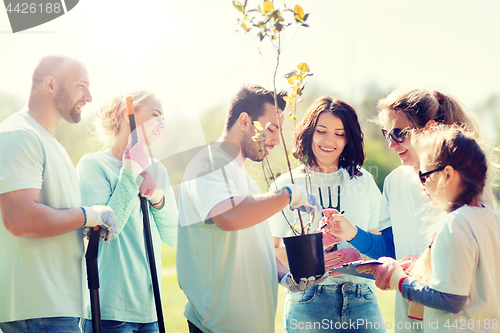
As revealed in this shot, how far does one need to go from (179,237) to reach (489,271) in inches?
50.6

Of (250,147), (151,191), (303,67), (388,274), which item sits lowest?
(388,274)

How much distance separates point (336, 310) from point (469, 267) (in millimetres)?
804

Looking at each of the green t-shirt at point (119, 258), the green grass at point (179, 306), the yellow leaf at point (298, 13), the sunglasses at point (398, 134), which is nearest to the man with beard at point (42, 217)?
the green t-shirt at point (119, 258)

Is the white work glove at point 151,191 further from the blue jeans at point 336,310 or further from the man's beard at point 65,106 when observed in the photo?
the blue jeans at point 336,310

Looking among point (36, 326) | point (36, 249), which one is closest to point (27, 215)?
point (36, 249)

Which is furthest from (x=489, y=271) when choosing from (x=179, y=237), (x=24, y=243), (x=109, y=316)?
(x=24, y=243)

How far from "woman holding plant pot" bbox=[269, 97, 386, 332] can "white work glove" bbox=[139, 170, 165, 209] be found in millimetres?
665

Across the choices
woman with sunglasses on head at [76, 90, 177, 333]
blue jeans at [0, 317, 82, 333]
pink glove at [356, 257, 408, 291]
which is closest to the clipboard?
pink glove at [356, 257, 408, 291]

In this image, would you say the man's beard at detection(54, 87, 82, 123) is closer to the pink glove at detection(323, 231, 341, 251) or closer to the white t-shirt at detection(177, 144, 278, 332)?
the white t-shirt at detection(177, 144, 278, 332)

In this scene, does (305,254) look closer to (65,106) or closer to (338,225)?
(338,225)

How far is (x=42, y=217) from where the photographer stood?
1512 millimetres

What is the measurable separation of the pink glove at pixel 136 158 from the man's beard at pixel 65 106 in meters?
0.35

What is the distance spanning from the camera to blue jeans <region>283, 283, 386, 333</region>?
1985 mm

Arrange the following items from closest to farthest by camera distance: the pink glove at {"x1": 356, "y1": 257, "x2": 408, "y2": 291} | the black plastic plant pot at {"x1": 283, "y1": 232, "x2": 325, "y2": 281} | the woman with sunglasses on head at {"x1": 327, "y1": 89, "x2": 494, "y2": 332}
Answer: the pink glove at {"x1": 356, "y1": 257, "x2": 408, "y2": 291}, the black plastic plant pot at {"x1": 283, "y1": 232, "x2": 325, "y2": 281}, the woman with sunglasses on head at {"x1": 327, "y1": 89, "x2": 494, "y2": 332}
